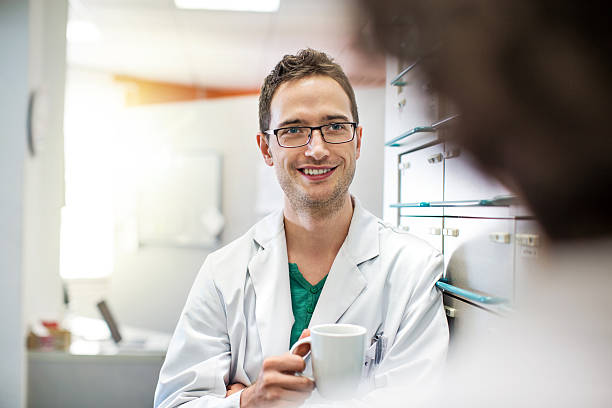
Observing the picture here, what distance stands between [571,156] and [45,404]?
2378mm

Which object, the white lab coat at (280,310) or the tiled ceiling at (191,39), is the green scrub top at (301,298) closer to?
the white lab coat at (280,310)

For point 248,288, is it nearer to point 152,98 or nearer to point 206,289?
point 206,289

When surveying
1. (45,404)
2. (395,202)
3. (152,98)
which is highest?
(152,98)

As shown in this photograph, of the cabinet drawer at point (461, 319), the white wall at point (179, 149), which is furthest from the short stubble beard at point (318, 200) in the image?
the white wall at point (179, 149)

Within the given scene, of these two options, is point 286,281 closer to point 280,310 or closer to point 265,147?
point 280,310

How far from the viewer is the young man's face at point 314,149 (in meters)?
1.11

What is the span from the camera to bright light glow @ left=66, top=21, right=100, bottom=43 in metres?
3.24

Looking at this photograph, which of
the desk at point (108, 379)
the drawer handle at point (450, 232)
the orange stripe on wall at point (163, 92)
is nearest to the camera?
the drawer handle at point (450, 232)

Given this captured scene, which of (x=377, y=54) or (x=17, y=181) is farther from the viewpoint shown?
(x=17, y=181)

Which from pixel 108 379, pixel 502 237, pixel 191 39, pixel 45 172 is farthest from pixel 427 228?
pixel 191 39

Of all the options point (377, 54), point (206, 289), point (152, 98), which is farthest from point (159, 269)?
point (377, 54)

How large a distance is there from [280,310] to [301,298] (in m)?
0.07

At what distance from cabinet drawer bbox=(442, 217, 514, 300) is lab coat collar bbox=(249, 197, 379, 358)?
18 cm

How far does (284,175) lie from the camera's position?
3.88 feet
